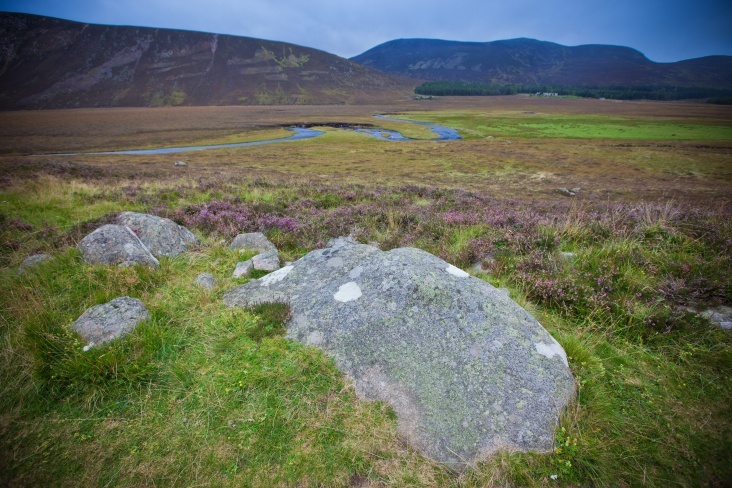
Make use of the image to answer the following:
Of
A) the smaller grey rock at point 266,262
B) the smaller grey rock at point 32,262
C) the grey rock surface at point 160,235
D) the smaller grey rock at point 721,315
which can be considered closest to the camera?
the smaller grey rock at point 721,315

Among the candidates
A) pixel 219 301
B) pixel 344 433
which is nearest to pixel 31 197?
pixel 219 301

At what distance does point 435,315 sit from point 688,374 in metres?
3.11

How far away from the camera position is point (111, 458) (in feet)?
10.1

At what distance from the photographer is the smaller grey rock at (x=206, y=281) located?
576cm

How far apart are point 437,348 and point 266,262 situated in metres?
4.07

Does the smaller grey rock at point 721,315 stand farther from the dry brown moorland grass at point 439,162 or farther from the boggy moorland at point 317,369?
the dry brown moorland grass at point 439,162

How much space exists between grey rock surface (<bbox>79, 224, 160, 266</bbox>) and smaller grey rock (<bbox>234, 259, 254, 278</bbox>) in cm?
157

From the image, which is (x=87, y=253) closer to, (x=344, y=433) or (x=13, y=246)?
(x=13, y=246)

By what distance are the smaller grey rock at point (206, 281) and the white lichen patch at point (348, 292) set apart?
2.41 metres

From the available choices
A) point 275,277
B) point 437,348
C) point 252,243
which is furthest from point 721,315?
point 252,243

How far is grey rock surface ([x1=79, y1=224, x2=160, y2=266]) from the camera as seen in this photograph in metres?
6.27

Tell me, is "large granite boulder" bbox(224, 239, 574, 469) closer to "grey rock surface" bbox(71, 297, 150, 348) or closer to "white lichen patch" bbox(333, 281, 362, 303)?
"white lichen patch" bbox(333, 281, 362, 303)

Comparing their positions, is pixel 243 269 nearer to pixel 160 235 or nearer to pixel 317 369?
pixel 160 235

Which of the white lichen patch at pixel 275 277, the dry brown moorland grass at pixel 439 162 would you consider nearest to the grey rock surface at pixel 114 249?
the white lichen patch at pixel 275 277
